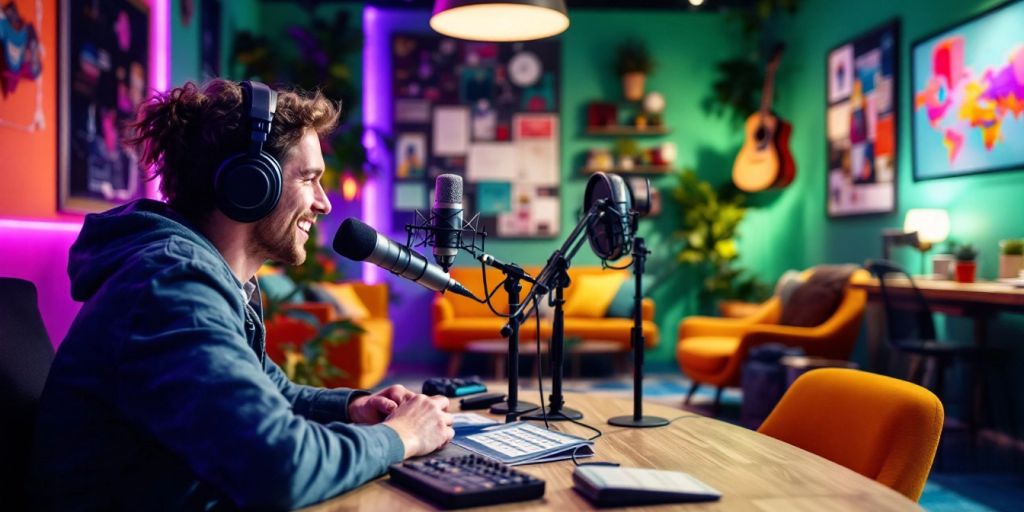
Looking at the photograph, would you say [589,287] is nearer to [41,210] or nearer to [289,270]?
[289,270]

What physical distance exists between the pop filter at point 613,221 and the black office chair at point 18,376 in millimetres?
927

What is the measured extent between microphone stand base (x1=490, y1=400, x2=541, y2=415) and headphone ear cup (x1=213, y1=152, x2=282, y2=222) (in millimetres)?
644

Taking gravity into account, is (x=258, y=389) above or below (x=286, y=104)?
below

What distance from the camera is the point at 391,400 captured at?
1412 millimetres

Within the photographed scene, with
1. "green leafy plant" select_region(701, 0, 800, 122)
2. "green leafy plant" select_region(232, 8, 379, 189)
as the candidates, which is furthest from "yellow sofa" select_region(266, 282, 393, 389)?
"green leafy plant" select_region(701, 0, 800, 122)

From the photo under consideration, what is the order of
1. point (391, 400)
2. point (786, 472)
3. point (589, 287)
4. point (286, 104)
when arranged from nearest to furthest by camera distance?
point (786, 472)
point (286, 104)
point (391, 400)
point (589, 287)

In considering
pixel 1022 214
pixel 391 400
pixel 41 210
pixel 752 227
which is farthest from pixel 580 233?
pixel 752 227

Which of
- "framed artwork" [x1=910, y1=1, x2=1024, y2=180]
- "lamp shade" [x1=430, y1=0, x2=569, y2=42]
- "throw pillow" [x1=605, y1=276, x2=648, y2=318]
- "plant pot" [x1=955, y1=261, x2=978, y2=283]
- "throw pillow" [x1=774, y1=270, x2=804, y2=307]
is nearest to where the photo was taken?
"lamp shade" [x1=430, y1=0, x2=569, y2=42]

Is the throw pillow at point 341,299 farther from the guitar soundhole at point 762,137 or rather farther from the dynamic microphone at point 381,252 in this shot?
the dynamic microphone at point 381,252

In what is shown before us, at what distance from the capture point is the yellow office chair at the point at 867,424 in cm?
125

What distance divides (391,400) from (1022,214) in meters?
3.72

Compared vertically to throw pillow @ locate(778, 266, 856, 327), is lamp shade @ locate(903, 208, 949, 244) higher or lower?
higher

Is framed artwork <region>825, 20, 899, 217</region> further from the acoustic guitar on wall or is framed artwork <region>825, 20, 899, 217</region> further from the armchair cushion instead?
the armchair cushion

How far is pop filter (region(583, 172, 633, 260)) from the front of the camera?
1.43 meters
